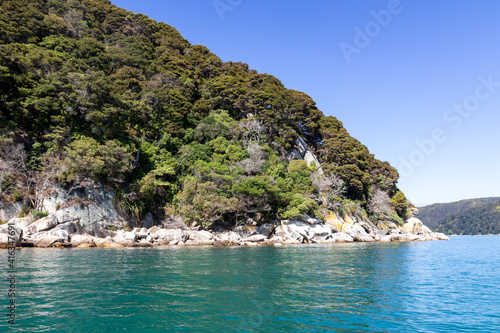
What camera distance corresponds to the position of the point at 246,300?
9133 mm

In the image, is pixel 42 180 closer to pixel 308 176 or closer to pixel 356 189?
pixel 308 176

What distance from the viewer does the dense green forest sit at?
3086 cm

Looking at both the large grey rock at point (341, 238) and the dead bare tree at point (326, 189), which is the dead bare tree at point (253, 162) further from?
the large grey rock at point (341, 238)

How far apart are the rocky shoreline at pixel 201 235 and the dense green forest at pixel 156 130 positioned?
197cm

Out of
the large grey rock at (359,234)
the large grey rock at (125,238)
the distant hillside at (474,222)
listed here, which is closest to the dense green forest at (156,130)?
the large grey rock at (359,234)

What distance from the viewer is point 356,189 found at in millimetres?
52344

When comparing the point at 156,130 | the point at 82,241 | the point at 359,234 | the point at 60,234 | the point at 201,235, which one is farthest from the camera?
the point at 359,234

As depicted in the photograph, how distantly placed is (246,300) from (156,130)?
3762 centimetres

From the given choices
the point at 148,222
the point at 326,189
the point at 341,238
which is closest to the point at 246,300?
the point at 148,222

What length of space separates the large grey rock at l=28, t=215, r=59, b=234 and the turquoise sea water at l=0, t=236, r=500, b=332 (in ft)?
43.1

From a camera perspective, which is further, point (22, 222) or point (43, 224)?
point (43, 224)

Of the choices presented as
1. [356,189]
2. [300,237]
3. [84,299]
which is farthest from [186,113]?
[84,299]

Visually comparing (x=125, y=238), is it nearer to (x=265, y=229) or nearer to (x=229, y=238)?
(x=229, y=238)

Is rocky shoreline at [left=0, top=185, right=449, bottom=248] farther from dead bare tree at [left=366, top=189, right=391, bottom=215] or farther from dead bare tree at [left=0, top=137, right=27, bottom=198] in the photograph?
dead bare tree at [left=366, top=189, right=391, bottom=215]
